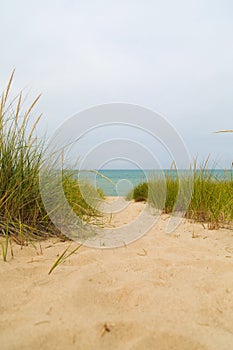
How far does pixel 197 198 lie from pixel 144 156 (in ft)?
3.03

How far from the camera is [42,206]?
6.91 ft

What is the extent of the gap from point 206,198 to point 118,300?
2084 mm

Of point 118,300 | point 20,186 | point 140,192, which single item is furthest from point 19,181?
point 140,192

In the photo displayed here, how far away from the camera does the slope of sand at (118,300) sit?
88 centimetres

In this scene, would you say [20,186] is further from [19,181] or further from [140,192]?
[140,192]

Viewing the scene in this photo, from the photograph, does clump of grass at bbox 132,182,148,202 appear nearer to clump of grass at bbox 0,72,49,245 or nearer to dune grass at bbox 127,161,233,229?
dune grass at bbox 127,161,233,229

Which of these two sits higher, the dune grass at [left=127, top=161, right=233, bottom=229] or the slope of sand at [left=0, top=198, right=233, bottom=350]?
the dune grass at [left=127, top=161, right=233, bottom=229]

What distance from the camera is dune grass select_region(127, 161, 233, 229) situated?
2.64 meters

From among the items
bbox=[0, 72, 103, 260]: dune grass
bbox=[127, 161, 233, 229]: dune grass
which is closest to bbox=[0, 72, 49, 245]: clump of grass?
bbox=[0, 72, 103, 260]: dune grass

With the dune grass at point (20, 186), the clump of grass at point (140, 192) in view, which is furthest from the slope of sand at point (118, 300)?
the clump of grass at point (140, 192)

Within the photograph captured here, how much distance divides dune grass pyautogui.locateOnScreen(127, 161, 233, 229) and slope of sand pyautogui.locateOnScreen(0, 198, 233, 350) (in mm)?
876

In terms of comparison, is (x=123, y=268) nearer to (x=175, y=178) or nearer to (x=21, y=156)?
(x=21, y=156)

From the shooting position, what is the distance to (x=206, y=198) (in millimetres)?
2969

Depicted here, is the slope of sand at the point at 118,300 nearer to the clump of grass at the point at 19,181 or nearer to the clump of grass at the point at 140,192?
the clump of grass at the point at 19,181
